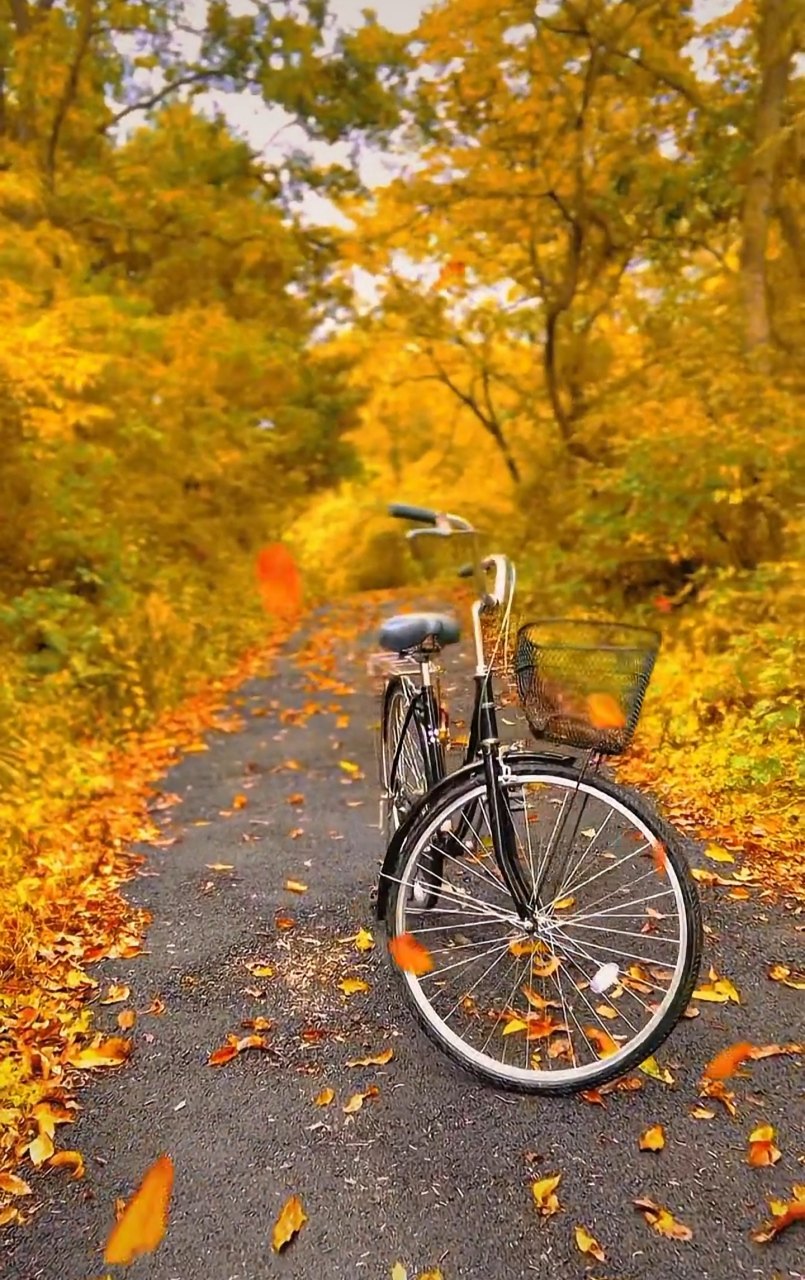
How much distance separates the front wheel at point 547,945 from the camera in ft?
7.43

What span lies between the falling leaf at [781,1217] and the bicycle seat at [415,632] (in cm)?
170

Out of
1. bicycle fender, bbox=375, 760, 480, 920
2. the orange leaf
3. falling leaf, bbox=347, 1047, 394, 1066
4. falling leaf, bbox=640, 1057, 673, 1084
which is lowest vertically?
the orange leaf

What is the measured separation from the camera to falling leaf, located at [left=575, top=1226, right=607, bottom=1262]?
6.15 feet

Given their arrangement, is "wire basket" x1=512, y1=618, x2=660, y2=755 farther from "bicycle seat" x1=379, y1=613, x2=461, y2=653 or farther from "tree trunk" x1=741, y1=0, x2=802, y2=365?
"tree trunk" x1=741, y1=0, x2=802, y2=365

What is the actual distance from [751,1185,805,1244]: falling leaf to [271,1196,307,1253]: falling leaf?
39.3 inches

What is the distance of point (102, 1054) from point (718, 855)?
7.82ft

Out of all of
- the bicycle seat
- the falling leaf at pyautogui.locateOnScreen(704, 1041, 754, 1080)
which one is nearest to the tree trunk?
the bicycle seat

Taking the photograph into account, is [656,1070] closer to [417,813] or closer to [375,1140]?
[375,1140]

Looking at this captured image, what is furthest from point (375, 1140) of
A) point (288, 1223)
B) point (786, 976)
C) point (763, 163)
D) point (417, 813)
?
point (763, 163)

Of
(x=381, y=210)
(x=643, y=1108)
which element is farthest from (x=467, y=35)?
(x=643, y=1108)

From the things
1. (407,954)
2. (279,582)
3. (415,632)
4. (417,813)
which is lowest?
(279,582)

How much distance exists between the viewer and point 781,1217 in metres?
1.92

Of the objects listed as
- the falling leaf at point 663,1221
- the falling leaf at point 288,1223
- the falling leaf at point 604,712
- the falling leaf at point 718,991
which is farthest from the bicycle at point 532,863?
the falling leaf at point 288,1223

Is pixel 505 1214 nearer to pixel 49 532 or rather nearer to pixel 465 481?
pixel 49 532
